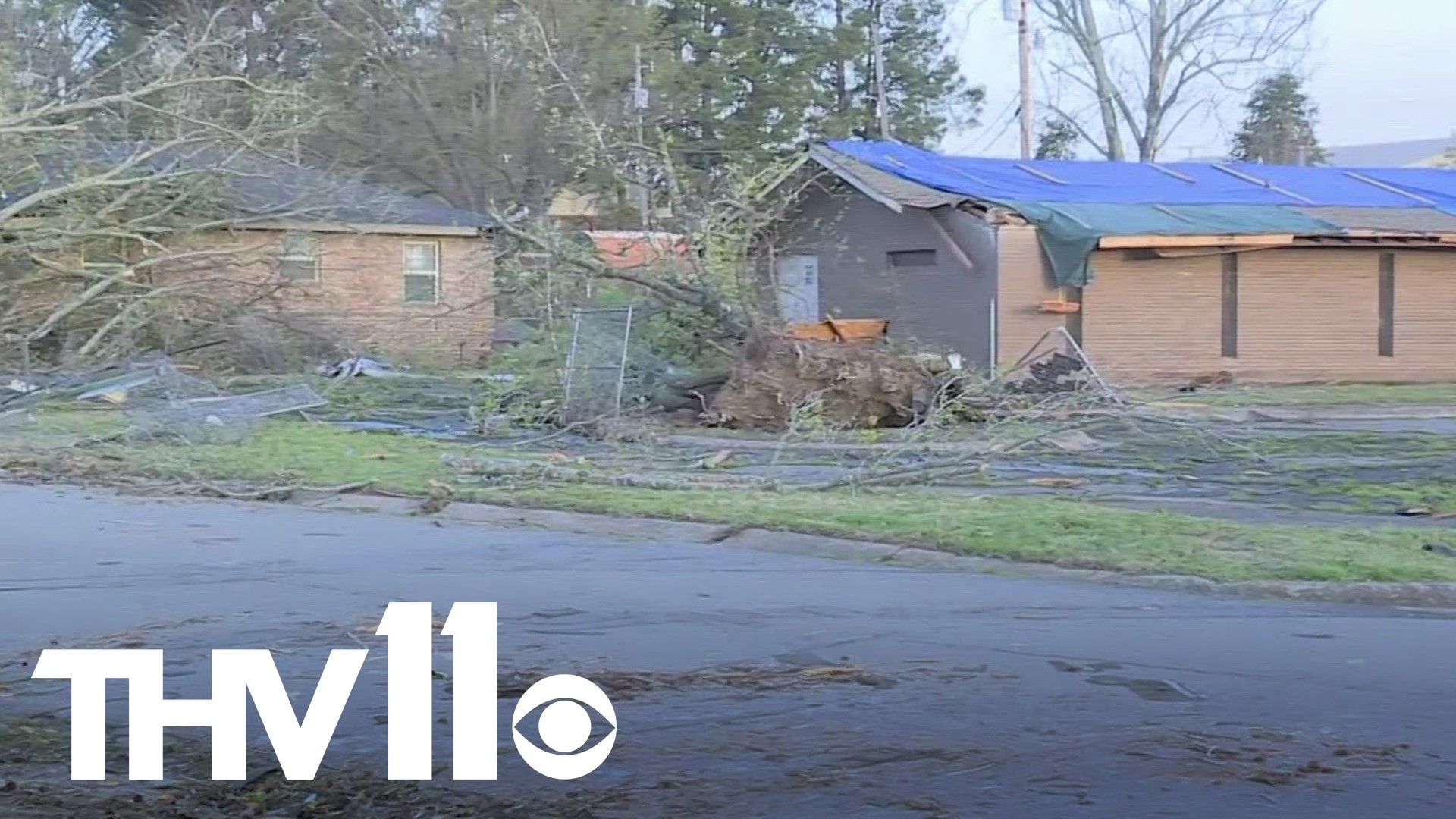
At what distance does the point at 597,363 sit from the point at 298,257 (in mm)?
9541

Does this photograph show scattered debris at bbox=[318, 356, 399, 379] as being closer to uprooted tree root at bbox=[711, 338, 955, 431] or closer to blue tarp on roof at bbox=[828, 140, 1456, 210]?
uprooted tree root at bbox=[711, 338, 955, 431]

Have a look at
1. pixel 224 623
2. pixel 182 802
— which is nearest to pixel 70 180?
pixel 224 623

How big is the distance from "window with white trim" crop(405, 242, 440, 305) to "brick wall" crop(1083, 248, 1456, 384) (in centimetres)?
1257

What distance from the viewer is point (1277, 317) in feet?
95.0

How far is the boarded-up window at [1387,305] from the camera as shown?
1171 inches

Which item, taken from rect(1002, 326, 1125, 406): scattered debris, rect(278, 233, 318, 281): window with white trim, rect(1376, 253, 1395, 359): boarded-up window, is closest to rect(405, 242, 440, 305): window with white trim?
rect(278, 233, 318, 281): window with white trim

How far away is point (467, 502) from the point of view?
14.0 m

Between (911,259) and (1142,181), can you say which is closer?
(911,259)

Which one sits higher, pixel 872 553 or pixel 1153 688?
pixel 872 553

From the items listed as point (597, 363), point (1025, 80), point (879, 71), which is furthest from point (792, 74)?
point (597, 363)

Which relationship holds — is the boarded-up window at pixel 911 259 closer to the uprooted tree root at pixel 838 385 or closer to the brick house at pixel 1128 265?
the brick house at pixel 1128 265

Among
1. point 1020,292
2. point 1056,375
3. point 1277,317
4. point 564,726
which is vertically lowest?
point 564,726

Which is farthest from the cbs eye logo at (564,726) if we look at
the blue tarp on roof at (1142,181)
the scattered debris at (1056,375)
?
the blue tarp on roof at (1142,181)

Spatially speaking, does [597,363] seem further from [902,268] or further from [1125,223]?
[1125,223]
